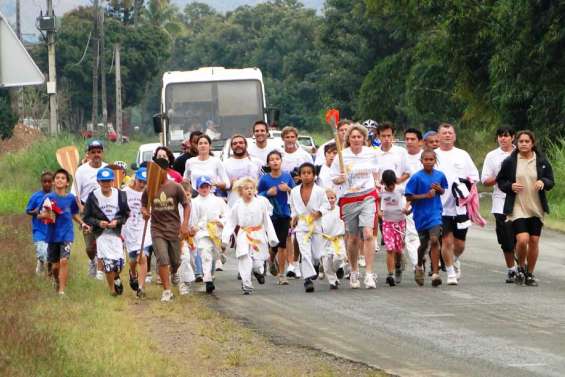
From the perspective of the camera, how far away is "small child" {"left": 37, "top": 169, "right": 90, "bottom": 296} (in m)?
15.6

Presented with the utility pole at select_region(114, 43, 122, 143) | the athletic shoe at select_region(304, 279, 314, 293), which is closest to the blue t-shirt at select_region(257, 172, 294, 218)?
the athletic shoe at select_region(304, 279, 314, 293)

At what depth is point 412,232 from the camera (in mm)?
17078

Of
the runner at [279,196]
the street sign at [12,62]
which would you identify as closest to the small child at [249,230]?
the runner at [279,196]

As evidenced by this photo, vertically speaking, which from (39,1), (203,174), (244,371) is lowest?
(244,371)

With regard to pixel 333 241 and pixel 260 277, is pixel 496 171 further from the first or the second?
pixel 260 277

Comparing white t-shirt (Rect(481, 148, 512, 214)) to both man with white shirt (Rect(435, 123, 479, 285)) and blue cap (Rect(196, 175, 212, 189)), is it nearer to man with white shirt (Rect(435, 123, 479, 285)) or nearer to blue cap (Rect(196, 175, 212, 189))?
man with white shirt (Rect(435, 123, 479, 285))

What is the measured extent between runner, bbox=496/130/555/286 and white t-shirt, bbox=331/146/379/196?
1442 mm

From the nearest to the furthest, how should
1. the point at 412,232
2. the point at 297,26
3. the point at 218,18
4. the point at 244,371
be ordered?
the point at 244,371
the point at 412,232
the point at 297,26
the point at 218,18

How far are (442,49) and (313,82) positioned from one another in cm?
5444

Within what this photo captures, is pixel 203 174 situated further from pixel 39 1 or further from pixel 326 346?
pixel 39 1

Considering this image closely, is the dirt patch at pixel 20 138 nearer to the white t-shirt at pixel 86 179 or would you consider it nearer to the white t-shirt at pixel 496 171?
the white t-shirt at pixel 86 179

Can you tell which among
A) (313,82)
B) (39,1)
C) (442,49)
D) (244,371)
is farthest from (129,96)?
(244,371)

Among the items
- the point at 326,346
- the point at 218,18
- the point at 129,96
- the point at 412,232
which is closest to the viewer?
the point at 326,346

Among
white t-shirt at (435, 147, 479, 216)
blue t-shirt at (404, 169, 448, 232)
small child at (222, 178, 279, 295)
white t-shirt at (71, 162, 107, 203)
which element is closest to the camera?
small child at (222, 178, 279, 295)
